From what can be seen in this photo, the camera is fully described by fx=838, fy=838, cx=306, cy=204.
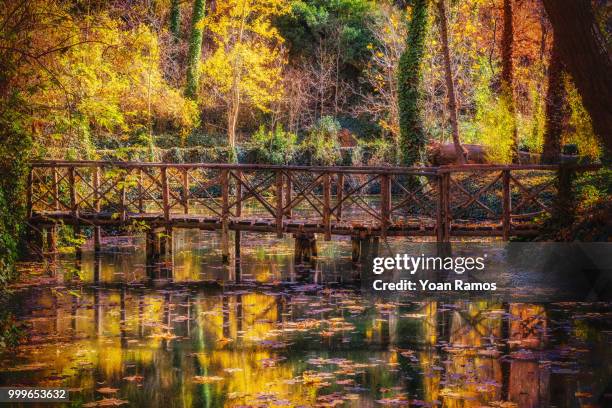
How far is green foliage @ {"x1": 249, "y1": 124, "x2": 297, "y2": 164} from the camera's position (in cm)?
3334

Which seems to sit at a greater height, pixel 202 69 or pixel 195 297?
pixel 202 69

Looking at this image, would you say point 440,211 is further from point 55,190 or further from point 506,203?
point 55,190

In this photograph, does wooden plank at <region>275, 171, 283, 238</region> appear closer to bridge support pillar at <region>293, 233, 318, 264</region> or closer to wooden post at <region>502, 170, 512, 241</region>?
bridge support pillar at <region>293, 233, 318, 264</region>

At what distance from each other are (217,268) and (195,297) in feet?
10.00

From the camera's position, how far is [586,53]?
28.2 feet

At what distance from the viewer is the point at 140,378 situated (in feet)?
26.7

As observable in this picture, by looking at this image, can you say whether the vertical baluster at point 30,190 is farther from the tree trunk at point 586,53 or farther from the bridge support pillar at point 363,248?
the tree trunk at point 586,53

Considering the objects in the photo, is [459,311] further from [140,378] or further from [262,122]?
[262,122]

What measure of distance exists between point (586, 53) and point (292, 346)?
446 centimetres

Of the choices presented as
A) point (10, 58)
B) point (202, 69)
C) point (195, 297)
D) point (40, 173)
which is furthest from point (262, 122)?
point (10, 58)

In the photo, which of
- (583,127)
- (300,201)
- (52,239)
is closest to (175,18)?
(52,239)

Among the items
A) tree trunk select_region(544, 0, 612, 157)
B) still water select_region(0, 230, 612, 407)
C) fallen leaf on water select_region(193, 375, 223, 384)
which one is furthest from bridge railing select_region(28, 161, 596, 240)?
tree trunk select_region(544, 0, 612, 157)

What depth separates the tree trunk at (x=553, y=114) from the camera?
20.0 metres

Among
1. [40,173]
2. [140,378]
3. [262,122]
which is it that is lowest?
[140,378]
